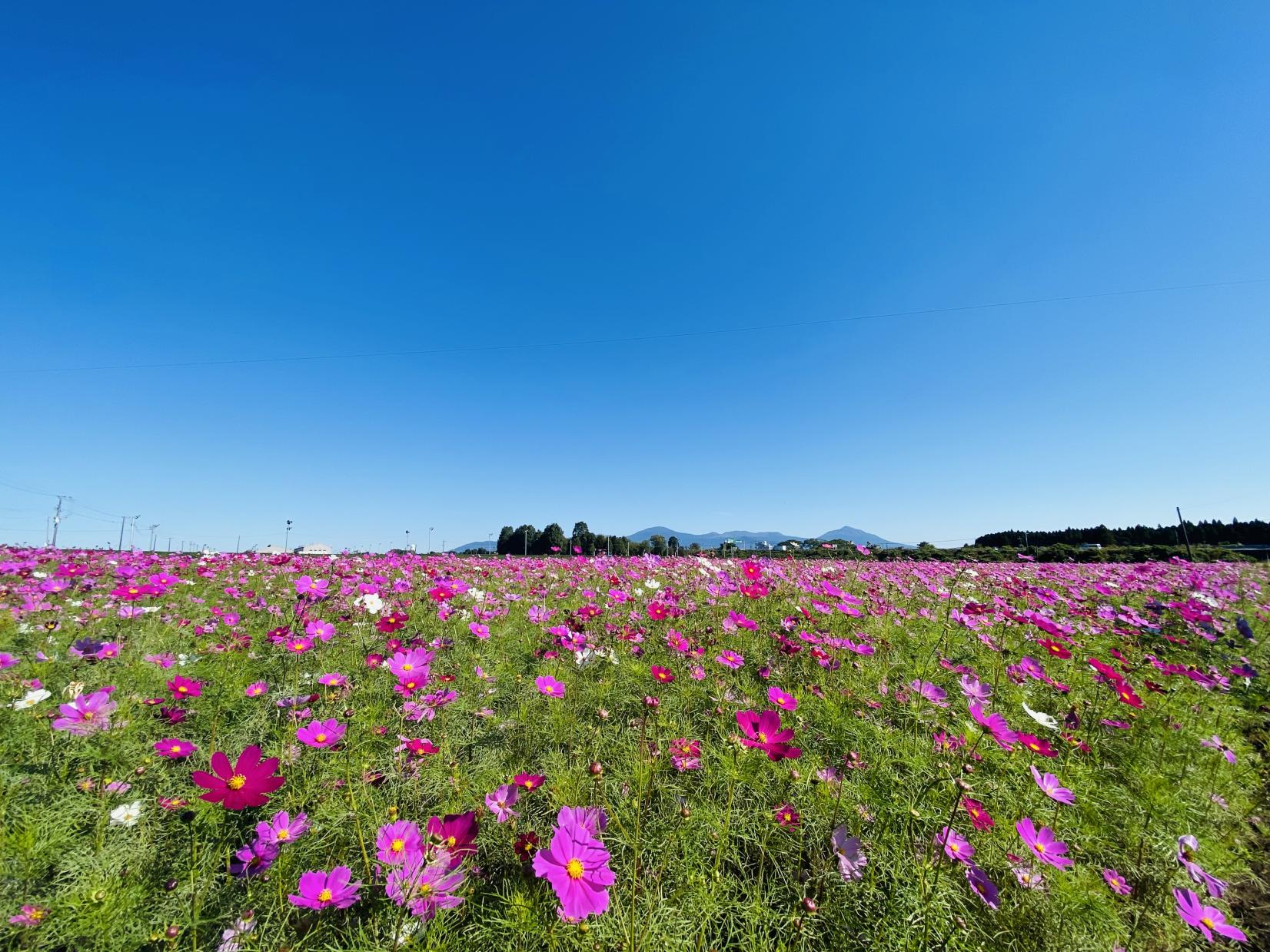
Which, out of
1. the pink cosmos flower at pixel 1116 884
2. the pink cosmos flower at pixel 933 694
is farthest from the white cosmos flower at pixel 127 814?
the pink cosmos flower at pixel 1116 884

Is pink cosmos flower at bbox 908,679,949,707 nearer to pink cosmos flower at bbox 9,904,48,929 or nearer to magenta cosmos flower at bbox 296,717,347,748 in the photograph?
magenta cosmos flower at bbox 296,717,347,748

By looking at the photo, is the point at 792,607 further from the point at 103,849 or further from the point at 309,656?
the point at 103,849

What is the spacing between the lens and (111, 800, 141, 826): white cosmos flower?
142 cm

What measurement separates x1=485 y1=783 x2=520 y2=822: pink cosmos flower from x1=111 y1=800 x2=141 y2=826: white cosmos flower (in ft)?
3.58

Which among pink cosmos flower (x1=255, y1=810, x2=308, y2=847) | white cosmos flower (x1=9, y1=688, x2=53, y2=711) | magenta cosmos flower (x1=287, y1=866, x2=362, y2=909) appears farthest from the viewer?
white cosmos flower (x1=9, y1=688, x2=53, y2=711)

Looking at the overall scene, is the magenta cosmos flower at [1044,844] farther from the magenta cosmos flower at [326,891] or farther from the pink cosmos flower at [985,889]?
the magenta cosmos flower at [326,891]

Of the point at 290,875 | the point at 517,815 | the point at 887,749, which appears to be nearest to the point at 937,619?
the point at 887,749

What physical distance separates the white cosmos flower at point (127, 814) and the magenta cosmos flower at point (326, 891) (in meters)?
0.77

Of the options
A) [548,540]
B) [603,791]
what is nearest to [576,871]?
[603,791]

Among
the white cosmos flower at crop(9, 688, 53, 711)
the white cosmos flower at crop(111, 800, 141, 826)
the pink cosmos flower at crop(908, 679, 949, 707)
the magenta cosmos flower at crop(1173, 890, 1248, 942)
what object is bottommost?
the magenta cosmos flower at crop(1173, 890, 1248, 942)

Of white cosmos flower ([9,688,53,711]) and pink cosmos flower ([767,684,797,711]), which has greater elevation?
white cosmos flower ([9,688,53,711])

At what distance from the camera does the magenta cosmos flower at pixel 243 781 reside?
1000 millimetres

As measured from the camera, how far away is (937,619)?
3732 mm

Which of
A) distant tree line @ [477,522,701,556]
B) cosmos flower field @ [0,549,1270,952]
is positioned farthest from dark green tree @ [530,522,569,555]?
cosmos flower field @ [0,549,1270,952]
